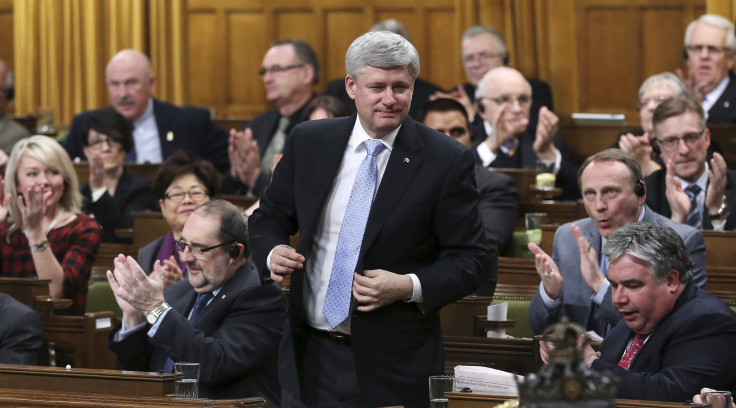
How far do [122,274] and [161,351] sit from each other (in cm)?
33

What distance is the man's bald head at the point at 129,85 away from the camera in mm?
6625

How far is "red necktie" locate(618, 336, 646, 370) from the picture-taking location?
118 inches

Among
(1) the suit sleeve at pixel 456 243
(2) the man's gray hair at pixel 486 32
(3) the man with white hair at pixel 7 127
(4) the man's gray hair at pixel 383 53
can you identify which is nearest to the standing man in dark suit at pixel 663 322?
(1) the suit sleeve at pixel 456 243

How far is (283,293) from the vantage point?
3.50m

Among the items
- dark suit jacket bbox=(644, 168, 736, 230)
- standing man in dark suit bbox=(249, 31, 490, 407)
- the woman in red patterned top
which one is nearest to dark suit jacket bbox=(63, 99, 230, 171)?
the woman in red patterned top

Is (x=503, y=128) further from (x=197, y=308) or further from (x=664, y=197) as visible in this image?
(x=197, y=308)

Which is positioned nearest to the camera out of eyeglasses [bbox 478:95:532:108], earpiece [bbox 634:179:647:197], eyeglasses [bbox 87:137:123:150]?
earpiece [bbox 634:179:647:197]

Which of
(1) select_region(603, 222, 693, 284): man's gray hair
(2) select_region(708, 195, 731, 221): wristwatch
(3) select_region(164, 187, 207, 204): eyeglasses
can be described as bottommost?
(1) select_region(603, 222, 693, 284): man's gray hair

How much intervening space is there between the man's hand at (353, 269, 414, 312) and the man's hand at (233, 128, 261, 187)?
328cm

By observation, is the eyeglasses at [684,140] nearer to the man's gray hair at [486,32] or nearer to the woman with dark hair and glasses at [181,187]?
the woman with dark hair and glasses at [181,187]

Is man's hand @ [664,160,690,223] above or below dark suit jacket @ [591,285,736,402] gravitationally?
above

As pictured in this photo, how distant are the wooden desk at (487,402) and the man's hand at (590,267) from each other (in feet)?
4.01

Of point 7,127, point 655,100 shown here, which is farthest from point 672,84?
point 7,127

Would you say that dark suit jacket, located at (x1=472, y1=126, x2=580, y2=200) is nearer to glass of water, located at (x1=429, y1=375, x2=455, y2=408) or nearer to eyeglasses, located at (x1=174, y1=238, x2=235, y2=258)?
eyeglasses, located at (x1=174, y1=238, x2=235, y2=258)
